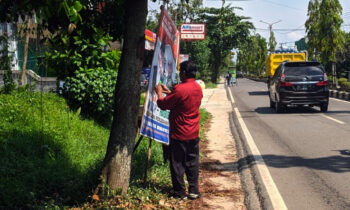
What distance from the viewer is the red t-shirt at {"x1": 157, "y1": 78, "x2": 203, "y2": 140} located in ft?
17.4

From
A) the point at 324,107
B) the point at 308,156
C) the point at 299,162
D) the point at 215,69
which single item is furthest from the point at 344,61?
the point at 299,162

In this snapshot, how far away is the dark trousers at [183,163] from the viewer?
17.5 feet

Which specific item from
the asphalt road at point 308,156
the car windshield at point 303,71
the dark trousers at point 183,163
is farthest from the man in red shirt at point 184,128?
the car windshield at point 303,71

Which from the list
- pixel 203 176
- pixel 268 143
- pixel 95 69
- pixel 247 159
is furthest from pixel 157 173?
pixel 95 69

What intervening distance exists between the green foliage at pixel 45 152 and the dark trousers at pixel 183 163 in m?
1.01

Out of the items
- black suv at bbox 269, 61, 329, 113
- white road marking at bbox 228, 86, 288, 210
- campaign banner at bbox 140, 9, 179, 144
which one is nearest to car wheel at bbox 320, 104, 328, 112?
black suv at bbox 269, 61, 329, 113

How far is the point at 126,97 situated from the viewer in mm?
4992

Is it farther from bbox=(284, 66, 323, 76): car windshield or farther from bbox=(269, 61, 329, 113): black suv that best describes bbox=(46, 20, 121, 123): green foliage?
bbox=(284, 66, 323, 76): car windshield

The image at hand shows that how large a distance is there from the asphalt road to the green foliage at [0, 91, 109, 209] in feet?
9.44

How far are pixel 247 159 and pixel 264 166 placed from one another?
701mm

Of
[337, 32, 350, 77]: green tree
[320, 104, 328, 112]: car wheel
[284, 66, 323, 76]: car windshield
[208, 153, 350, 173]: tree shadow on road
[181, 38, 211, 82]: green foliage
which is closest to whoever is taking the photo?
[208, 153, 350, 173]: tree shadow on road

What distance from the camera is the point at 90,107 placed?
33.3ft

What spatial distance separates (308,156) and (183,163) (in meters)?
3.62

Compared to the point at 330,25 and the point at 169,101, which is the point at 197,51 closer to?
the point at 330,25
